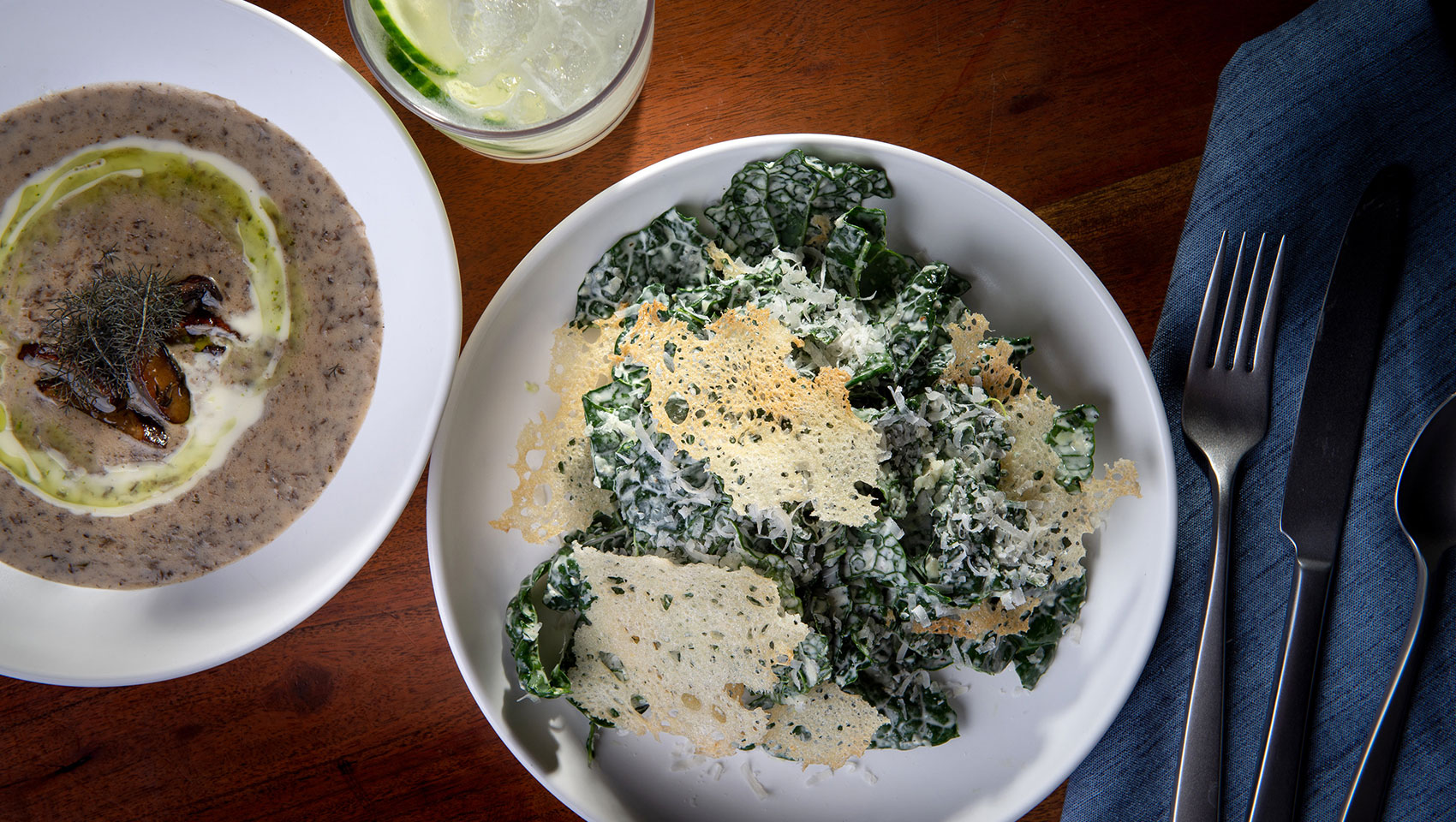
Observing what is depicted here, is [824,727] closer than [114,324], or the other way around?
[824,727]

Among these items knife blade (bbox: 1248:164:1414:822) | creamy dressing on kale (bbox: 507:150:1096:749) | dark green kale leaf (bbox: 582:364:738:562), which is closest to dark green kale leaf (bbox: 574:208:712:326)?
creamy dressing on kale (bbox: 507:150:1096:749)

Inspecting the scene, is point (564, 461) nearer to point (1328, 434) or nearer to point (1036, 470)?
point (1036, 470)

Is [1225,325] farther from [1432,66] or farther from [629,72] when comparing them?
[629,72]

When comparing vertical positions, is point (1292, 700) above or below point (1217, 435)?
below

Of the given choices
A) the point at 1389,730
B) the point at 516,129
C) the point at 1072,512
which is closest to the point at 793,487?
the point at 1072,512

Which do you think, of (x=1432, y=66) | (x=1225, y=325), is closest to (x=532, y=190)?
(x=1225, y=325)

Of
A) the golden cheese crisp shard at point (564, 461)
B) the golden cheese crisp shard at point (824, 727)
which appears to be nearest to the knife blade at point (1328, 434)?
the golden cheese crisp shard at point (824, 727)

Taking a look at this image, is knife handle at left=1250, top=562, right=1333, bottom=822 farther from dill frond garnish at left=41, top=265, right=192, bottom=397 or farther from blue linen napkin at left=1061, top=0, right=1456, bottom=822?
dill frond garnish at left=41, top=265, right=192, bottom=397
